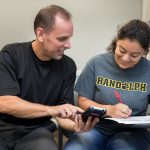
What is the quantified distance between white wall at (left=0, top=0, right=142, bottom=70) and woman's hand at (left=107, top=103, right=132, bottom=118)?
0.92 metres

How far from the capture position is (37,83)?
1.63 metres

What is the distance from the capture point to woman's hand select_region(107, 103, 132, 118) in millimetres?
1579

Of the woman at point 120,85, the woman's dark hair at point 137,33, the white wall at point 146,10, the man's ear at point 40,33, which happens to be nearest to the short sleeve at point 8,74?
the man's ear at point 40,33

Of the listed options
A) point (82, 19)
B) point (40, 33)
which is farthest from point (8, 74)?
point (82, 19)

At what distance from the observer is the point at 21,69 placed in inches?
63.1

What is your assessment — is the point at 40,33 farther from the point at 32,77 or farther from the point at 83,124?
the point at 83,124

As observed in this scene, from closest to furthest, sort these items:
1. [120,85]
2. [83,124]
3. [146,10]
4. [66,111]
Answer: [66,111], [83,124], [120,85], [146,10]

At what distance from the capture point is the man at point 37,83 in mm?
1475

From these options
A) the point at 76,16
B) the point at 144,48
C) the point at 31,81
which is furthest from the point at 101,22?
the point at 31,81

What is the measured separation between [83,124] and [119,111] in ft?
0.72

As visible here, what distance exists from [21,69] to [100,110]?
0.53 metres

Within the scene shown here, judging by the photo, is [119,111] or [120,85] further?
[120,85]

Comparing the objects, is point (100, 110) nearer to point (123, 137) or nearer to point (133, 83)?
point (123, 137)

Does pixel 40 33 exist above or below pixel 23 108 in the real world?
above
